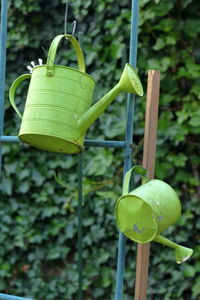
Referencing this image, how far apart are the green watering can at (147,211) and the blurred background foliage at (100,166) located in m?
0.81

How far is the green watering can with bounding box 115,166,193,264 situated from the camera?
3.26ft

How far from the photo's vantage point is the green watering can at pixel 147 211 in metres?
0.99

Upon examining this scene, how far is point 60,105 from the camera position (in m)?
1.05

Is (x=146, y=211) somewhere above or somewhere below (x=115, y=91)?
below

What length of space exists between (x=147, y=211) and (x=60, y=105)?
10.9 inches

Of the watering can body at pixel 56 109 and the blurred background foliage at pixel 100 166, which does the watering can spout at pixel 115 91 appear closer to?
the watering can body at pixel 56 109

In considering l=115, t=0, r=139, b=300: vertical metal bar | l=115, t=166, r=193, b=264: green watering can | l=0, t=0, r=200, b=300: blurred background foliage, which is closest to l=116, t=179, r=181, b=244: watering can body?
l=115, t=166, r=193, b=264: green watering can

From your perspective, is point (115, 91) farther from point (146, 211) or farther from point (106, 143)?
point (146, 211)

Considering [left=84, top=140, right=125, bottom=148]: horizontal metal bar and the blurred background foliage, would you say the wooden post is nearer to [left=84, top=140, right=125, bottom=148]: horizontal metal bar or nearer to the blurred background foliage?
[left=84, top=140, right=125, bottom=148]: horizontal metal bar

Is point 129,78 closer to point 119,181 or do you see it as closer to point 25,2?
point 119,181

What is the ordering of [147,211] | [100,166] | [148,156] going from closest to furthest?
[147,211] < [148,156] < [100,166]

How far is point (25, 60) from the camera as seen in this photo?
2.55 meters

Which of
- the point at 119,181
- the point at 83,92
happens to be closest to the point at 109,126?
the point at 119,181

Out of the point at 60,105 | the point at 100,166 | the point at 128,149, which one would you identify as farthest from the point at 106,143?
the point at 100,166
